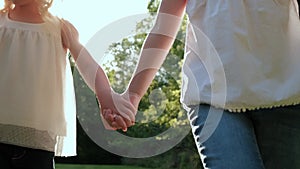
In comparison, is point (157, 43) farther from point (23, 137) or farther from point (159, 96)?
point (159, 96)

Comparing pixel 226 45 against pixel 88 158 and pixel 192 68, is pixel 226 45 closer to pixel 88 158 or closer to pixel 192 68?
pixel 192 68

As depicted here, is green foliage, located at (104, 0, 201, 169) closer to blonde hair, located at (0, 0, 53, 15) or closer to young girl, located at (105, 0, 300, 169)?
blonde hair, located at (0, 0, 53, 15)

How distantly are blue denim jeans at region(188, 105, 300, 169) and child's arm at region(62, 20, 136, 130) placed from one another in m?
0.22

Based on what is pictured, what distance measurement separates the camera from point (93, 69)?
83.8 inches

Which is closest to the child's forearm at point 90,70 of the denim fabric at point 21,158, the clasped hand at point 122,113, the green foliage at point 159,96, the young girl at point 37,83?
the young girl at point 37,83

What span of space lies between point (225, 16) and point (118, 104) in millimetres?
408

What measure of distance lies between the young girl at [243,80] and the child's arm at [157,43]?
0.11 meters

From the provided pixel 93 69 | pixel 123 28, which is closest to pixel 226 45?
pixel 93 69

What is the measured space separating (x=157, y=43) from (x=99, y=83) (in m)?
0.28

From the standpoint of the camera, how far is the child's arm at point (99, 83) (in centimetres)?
184

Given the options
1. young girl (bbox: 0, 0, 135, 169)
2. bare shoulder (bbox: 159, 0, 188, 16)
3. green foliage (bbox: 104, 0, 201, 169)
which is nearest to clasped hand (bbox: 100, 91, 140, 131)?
young girl (bbox: 0, 0, 135, 169)

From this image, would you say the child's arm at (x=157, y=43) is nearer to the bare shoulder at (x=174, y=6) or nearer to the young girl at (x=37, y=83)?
the bare shoulder at (x=174, y=6)

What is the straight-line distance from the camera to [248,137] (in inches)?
63.9

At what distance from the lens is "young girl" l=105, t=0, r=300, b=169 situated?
163cm
